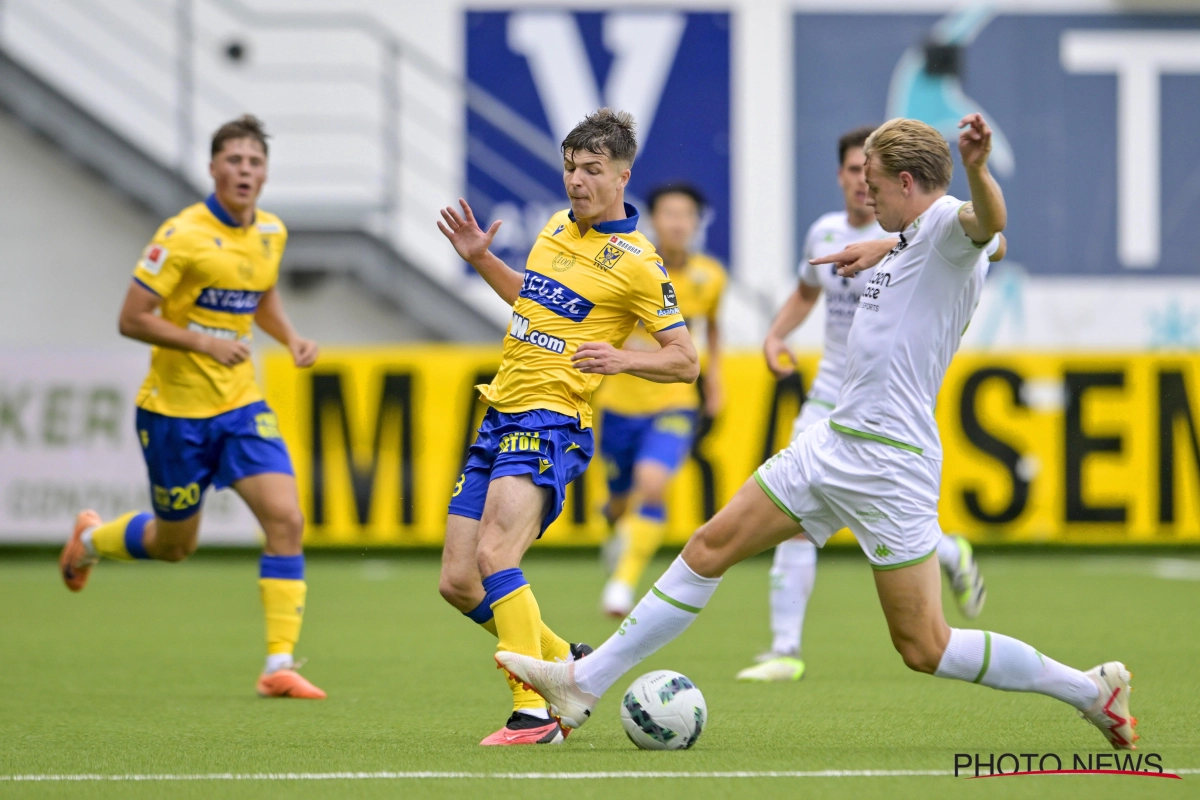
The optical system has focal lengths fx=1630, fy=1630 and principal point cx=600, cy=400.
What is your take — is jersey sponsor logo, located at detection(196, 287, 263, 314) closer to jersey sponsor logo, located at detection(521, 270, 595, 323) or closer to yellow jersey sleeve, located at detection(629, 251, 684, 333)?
jersey sponsor logo, located at detection(521, 270, 595, 323)

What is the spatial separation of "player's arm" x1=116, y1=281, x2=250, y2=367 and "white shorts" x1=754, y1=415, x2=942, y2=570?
8.38 ft

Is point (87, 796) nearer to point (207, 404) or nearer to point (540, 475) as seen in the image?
point (540, 475)

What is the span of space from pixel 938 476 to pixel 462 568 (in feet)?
5.07

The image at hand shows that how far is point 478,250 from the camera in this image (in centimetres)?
555

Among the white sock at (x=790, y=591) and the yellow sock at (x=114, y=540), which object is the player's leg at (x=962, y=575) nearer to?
the white sock at (x=790, y=591)

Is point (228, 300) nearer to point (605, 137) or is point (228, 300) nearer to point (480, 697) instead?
point (480, 697)

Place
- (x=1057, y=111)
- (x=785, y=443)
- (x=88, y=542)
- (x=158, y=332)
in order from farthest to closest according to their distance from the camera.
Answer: (x=1057, y=111) → (x=785, y=443) → (x=88, y=542) → (x=158, y=332)

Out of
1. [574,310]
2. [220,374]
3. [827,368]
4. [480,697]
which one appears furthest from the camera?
[827,368]

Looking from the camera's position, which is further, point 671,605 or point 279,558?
point 279,558

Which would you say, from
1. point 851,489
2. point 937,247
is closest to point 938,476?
point 851,489

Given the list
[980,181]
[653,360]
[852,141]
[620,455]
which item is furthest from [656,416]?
[980,181]

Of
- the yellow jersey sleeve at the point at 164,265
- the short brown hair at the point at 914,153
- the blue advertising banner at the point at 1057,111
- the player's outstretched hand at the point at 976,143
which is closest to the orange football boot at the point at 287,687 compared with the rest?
the yellow jersey sleeve at the point at 164,265

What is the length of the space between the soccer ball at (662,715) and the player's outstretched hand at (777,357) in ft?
7.21

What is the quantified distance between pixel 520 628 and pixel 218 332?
231 cm
